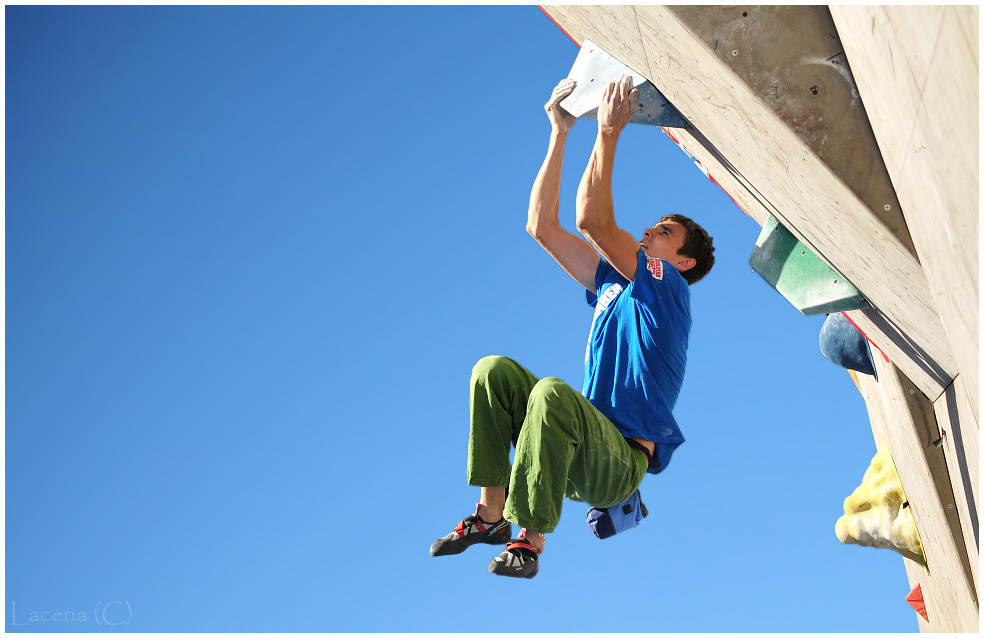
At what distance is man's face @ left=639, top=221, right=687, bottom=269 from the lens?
5.41 meters

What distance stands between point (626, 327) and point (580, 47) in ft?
4.52

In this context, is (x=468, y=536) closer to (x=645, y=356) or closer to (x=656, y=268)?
(x=645, y=356)

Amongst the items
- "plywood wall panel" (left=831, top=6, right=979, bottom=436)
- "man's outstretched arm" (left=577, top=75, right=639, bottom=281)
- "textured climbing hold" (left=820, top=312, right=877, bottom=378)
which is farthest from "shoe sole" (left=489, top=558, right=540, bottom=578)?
"textured climbing hold" (left=820, top=312, right=877, bottom=378)

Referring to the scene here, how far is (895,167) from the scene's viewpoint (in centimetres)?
314

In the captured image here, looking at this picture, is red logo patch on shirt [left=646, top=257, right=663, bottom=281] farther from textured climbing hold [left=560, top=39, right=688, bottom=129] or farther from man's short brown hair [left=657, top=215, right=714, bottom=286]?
textured climbing hold [left=560, top=39, right=688, bottom=129]

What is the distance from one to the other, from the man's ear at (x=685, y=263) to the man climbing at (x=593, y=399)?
89 millimetres

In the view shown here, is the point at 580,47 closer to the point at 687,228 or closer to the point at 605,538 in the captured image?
the point at 687,228

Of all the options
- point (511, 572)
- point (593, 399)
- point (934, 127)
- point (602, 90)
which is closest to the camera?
point (934, 127)

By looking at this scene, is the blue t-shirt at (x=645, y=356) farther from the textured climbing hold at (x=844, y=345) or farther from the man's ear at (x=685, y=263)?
the textured climbing hold at (x=844, y=345)

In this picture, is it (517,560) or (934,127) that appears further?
(517,560)

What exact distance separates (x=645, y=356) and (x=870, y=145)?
1.78 meters

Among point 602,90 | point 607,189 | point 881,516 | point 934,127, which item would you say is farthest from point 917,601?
point 934,127

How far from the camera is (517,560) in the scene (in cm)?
441

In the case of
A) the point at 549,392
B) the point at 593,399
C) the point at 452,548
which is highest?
the point at 593,399
